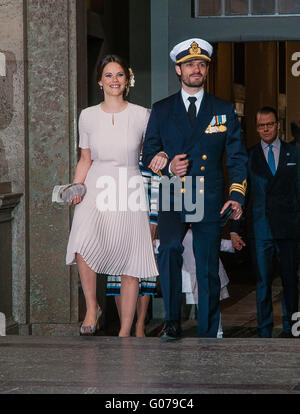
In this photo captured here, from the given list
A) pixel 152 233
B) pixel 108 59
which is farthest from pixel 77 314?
pixel 108 59

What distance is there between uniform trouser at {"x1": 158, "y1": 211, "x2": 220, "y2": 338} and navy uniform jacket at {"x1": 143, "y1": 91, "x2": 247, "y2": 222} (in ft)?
0.32

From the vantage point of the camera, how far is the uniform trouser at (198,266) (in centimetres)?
687

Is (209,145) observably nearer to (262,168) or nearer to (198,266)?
(198,266)

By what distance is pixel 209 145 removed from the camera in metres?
6.93

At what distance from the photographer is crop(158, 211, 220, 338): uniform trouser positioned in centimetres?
687

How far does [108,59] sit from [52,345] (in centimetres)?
188

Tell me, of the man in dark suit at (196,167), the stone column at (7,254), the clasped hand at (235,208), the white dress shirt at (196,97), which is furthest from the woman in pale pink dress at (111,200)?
the stone column at (7,254)

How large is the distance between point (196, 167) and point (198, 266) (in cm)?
62

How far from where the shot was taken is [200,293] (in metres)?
7.00

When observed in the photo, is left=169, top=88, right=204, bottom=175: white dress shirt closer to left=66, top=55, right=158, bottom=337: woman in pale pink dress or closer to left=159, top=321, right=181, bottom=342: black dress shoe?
left=66, top=55, right=158, bottom=337: woman in pale pink dress

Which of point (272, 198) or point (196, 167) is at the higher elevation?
point (196, 167)

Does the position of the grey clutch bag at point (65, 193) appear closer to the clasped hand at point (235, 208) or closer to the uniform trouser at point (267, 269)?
the clasped hand at point (235, 208)

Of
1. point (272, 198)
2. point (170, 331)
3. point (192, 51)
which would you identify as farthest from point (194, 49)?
point (272, 198)

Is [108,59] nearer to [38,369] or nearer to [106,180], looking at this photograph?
[106,180]
